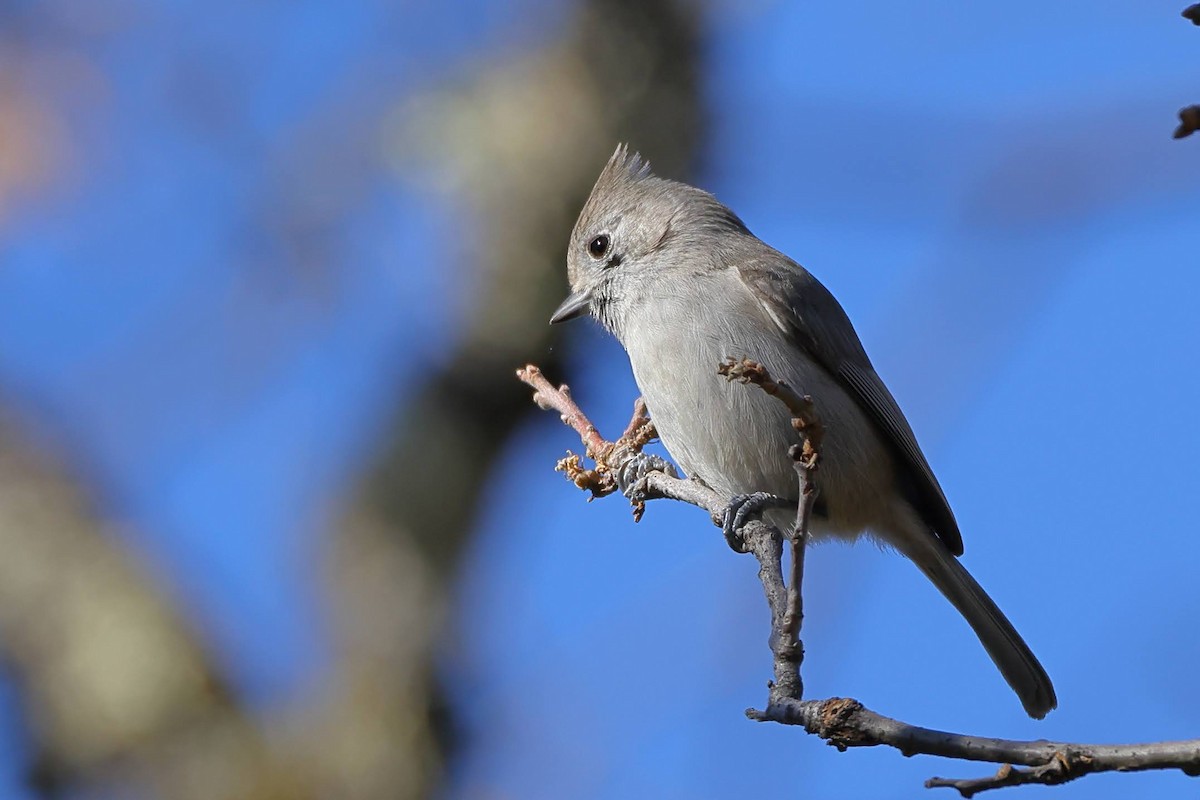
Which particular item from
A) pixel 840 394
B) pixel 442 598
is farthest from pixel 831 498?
pixel 442 598

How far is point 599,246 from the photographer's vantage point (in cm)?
459

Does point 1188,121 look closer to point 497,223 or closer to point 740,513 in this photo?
point 740,513

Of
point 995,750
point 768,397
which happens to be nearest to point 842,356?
point 768,397

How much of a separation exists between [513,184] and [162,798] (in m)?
3.33

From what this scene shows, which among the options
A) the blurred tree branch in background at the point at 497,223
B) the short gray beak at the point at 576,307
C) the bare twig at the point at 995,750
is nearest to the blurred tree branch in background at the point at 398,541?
the blurred tree branch in background at the point at 497,223

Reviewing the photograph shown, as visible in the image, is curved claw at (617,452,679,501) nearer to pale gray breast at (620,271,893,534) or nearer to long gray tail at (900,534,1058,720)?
pale gray breast at (620,271,893,534)

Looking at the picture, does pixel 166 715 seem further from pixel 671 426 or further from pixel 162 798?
pixel 671 426

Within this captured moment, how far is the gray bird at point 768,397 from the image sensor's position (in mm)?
3715

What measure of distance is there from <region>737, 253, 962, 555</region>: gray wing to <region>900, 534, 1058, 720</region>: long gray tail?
0.31ft

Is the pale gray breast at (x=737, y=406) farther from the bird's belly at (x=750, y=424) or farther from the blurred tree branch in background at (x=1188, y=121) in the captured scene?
the blurred tree branch in background at (x=1188, y=121)

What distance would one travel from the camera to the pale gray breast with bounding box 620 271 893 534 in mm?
3688

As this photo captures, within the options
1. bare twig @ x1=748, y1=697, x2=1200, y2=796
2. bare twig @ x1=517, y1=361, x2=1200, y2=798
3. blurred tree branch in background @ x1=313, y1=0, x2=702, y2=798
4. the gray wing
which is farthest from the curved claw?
blurred tree branch in background @ x1=313, y1=0, x2=702, y2=798

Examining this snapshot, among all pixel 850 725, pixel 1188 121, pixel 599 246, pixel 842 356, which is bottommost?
pixel 850 725

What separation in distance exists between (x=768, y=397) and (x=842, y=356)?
56 centimetres
